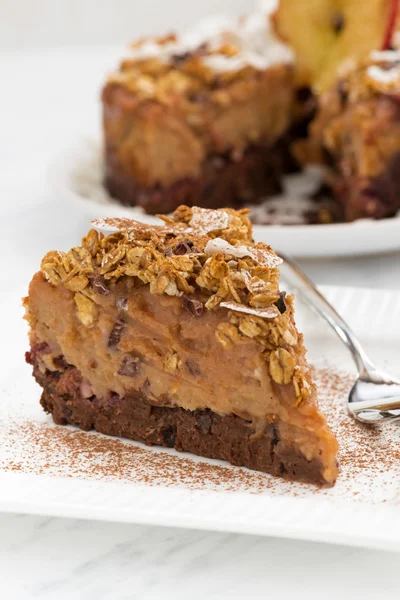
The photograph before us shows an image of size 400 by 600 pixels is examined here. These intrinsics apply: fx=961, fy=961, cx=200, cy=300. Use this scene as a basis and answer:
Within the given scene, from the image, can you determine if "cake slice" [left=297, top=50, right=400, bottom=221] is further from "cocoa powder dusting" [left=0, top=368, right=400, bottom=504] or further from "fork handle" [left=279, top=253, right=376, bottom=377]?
"cocoa powder dusting" [left=0, top=368, right=400, bottom=504]

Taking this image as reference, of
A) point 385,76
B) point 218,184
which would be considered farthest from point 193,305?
point 218,184

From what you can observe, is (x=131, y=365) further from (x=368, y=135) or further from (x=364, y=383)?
(x=368, y=135)

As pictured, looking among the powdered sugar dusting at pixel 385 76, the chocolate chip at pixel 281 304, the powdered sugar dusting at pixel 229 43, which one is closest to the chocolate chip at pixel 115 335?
the chocolate chip at pixel 281 304

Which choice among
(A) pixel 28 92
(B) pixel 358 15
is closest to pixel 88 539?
(B) pixel 358 15

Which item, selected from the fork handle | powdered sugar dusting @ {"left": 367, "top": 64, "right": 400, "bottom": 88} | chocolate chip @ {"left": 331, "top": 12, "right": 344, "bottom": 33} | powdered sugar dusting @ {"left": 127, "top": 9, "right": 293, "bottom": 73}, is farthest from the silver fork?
chocolate chip @ {"left": 331, "top": 12, "right": 344, "bottom": 33}

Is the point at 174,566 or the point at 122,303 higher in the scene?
the point at 122,303

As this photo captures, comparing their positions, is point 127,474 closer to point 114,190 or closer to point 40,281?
point 40,281
